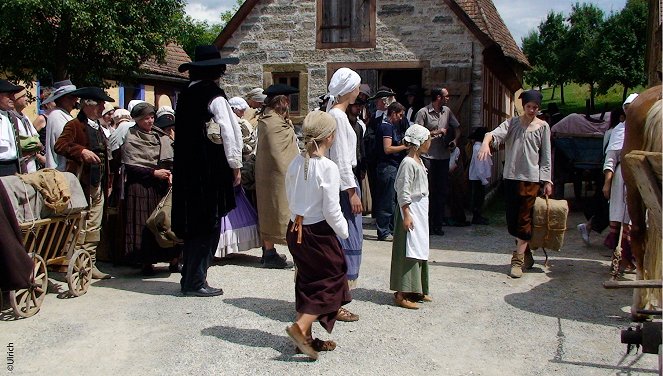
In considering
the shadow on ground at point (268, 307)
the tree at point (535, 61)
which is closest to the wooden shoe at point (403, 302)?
the shadow on ground at point (268, 307)

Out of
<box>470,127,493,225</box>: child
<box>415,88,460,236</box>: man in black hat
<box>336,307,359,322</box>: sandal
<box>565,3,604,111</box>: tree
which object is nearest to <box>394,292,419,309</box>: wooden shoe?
<box>336,307,359,322</box>: sandal

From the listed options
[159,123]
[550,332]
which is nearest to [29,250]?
[159,123]

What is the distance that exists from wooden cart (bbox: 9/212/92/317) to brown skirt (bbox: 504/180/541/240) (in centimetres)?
433

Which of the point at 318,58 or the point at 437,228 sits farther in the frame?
the point at 318,58

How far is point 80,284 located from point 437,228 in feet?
18.4

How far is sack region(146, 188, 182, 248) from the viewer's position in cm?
708

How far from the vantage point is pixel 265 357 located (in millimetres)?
4852

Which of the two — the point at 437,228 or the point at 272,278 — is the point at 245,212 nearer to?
the point at 272,278

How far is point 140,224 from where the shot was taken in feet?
24.3

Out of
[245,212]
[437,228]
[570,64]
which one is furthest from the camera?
[570,64]

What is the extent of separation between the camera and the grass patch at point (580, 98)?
40975mm

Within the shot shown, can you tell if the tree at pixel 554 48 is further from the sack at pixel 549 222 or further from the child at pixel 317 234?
the child at pixel 317 234

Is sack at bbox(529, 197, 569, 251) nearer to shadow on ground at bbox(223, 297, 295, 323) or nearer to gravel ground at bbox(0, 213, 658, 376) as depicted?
gravel ground at bbox(0, 213, 658, 376)

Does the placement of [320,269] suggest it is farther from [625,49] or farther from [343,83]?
[625,49]
